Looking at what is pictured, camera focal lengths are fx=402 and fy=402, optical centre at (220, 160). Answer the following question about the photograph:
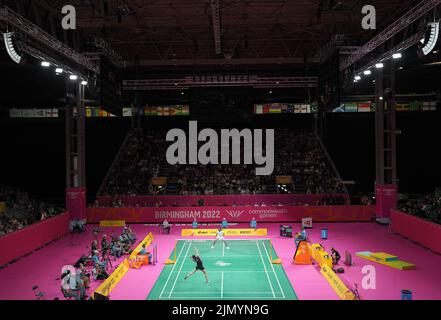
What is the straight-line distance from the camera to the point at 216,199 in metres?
33.9

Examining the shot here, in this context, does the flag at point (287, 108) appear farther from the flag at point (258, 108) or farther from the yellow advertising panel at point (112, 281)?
the yellow advertising panel at point (112, 281)

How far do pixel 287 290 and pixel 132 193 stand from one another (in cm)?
2246

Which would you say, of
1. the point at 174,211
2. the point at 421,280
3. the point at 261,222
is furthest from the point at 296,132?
the point at 421,280

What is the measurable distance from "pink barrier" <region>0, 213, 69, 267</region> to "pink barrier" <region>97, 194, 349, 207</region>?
6.43m

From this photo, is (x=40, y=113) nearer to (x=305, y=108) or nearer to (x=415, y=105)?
(x=305, y=108)

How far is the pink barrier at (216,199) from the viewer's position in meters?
33.8

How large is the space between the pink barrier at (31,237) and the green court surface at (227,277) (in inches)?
311

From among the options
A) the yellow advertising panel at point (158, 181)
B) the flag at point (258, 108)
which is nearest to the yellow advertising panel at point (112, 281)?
the yellow advertising panel at point (158, 181)

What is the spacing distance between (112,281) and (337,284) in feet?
27.8

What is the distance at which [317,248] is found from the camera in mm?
19938

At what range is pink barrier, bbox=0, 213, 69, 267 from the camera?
64.0 ft

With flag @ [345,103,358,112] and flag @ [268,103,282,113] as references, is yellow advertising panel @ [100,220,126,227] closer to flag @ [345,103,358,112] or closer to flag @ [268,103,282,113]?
flag @ [268,103,282,113]

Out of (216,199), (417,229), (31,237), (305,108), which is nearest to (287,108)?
(305,108)

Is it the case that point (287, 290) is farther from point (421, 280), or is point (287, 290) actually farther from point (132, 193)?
point (132, 193)
